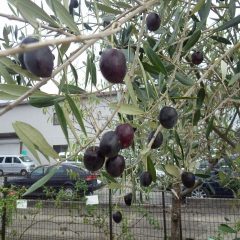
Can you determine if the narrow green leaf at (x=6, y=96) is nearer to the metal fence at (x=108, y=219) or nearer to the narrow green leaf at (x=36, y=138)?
the narrow green leaf at (x=36, y=138)

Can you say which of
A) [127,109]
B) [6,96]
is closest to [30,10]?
[6,96]

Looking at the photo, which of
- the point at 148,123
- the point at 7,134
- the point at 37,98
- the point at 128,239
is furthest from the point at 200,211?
the point at 7,134

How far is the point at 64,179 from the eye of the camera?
10.7m

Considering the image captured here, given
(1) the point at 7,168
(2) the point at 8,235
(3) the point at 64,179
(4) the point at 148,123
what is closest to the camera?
(4) the point at 148,123

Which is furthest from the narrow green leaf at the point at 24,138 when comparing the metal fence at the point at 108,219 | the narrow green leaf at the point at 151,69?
the metal fence at the point at 108,219

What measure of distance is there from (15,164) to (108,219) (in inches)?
666

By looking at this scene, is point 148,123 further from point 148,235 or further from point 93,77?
point 148,235

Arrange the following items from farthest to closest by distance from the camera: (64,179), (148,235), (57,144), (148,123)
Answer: (57,144), (64,179), (148,235), (148,123)

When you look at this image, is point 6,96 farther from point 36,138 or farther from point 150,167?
point 150,167

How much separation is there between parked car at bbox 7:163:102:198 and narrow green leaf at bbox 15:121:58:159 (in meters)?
0.06

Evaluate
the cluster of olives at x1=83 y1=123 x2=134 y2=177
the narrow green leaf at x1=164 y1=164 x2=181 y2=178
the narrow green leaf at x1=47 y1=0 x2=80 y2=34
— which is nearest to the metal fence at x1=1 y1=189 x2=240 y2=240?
the narrow green leaf at x1=164 y1=164 x2=181 y2=178

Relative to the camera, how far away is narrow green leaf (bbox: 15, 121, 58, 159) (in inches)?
36.4

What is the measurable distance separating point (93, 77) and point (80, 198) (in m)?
5.09

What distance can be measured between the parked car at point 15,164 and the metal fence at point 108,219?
15444 millimetres
